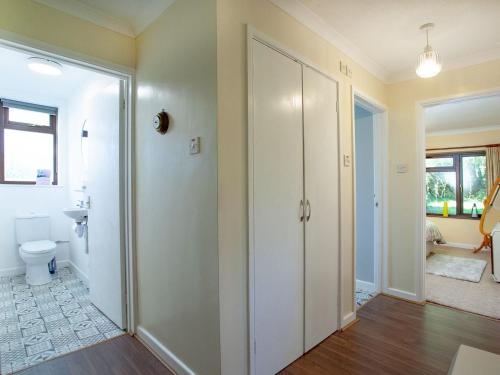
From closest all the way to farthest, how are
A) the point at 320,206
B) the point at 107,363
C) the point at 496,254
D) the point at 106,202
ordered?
1. the point at 107,363
2. the point at 320,206
3. the point at 106,202
4. the point at 496,254

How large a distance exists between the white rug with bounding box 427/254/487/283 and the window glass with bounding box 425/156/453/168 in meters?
2.20

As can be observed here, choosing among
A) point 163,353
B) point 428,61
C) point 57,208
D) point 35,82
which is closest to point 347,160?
point 428,61

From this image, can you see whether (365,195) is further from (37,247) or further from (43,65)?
(37,247)

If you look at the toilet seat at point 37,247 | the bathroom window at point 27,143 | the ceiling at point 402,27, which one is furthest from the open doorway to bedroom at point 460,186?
the bathroom window at point 27,143

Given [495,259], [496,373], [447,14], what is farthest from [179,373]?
[495,259]

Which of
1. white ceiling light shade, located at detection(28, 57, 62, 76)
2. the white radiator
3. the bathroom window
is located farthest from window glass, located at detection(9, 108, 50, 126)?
the white radiator

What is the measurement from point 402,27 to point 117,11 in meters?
2.15

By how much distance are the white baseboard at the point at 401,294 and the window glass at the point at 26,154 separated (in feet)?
15.5

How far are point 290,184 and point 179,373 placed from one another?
1425mm

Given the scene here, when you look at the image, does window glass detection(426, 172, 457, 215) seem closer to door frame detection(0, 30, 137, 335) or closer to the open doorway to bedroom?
the open doorway to bedroom

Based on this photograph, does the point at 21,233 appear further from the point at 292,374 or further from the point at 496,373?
the point at 496,373

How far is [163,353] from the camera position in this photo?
1.89m

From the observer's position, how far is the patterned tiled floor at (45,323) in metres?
2.00

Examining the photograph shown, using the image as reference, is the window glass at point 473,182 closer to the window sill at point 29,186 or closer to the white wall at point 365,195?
the white wall at point 365,195
